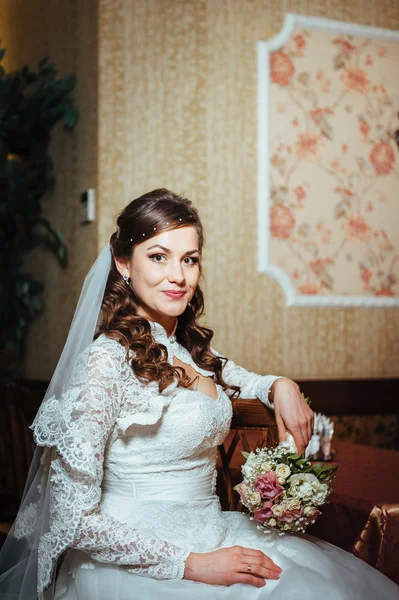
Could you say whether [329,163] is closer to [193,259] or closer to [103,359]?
[193,259]

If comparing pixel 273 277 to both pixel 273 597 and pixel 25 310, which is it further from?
pixel 273 597

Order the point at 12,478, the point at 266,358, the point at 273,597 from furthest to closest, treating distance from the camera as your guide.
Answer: the point at 266,358 < the point at 12,478 < the point at 273,597

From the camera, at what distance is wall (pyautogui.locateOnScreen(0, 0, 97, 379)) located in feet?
11.1

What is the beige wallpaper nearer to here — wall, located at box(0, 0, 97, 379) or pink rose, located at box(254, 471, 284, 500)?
wall, located at box(0, 0, 97, 379)

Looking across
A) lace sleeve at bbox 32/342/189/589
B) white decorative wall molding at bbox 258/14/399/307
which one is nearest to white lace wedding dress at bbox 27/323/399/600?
lace sleeve at bbox 32/342/189/589

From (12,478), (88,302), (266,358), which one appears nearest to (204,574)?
(88,302)

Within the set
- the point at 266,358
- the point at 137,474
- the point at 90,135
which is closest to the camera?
the point at 137,474

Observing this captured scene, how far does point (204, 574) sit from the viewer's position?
167 centimetres

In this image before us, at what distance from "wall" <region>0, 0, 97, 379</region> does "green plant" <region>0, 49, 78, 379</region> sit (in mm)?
67

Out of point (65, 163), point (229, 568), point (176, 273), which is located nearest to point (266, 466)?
point (229, 568)

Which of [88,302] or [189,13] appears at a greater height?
[189,13]

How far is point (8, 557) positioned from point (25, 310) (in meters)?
2.21

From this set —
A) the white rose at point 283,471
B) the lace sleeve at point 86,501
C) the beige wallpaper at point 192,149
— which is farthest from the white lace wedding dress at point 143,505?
the beige wallpaper at point 192,149

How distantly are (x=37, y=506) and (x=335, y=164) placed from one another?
9.14 ft
